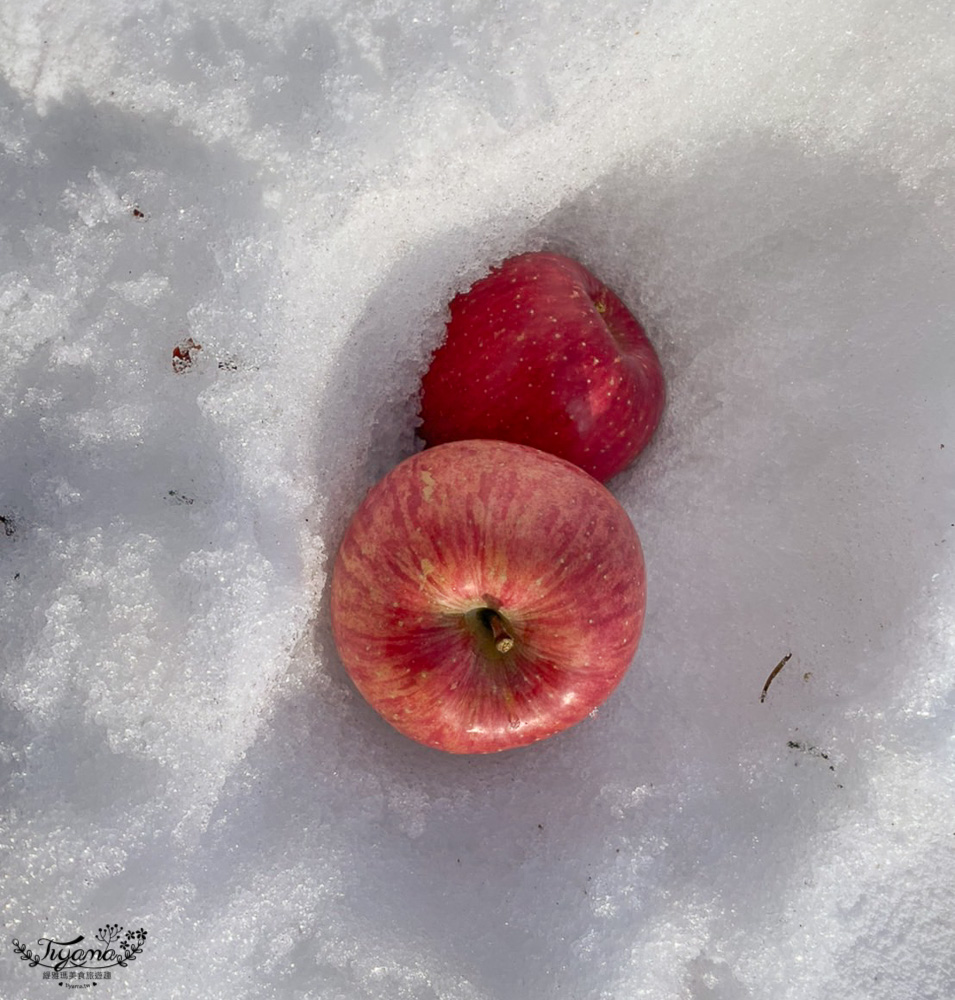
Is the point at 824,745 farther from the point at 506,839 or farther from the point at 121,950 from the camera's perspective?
the point at 121,950

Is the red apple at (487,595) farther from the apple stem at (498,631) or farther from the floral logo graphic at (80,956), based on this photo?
the floral logo graphic at (80,956)

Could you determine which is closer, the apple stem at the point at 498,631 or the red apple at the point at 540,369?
the apple stem at the point at 498,631

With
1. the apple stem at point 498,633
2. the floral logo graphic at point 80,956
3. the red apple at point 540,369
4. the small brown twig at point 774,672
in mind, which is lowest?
the small brown twig at point 774,672

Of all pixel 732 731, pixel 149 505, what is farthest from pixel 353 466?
pixel 732 731

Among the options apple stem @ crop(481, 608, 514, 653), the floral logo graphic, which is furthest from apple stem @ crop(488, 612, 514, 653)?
the floral logo graphic

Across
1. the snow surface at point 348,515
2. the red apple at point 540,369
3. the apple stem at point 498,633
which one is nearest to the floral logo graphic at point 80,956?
the snow surface at point 348,515

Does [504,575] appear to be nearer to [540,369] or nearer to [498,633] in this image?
[498,633]

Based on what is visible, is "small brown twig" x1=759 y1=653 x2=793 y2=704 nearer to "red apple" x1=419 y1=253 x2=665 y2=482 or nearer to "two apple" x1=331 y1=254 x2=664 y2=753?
"two apple" x1=331 y1=254 x2=664 y2=753
